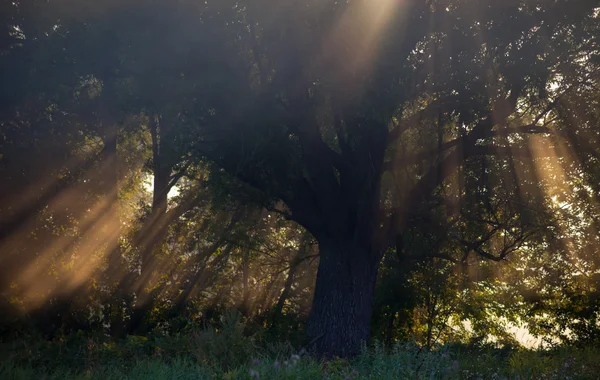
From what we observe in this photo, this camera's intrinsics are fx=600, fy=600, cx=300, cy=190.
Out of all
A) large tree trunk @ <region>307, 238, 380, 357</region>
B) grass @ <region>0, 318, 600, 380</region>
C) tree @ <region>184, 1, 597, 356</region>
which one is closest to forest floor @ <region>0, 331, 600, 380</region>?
grass @ <region>0, 318, 600, 380</region>

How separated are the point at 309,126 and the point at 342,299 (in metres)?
4.11

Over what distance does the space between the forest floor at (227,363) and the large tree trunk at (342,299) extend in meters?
3.01

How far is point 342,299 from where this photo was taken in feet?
45.2

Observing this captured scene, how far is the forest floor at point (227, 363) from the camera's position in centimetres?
769

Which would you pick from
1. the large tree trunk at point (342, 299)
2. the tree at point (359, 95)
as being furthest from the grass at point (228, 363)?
the tree at point (359, 95)

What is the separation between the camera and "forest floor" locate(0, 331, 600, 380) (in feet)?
25.2

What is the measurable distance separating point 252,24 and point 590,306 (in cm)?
1558

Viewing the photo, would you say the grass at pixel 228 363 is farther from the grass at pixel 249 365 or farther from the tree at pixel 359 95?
the tree at pixel 359 95

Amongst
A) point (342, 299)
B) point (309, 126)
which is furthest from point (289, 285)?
point (309, 126)

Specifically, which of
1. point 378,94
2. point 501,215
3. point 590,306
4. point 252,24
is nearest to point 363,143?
point 378,94

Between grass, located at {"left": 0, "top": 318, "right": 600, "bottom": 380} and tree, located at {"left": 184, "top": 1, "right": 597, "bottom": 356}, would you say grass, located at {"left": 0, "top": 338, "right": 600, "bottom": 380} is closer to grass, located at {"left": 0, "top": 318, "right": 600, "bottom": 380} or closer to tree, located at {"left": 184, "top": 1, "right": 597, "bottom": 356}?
grass, located at {"left": 0, "top": 318, "right": 600, "bottom": 380}

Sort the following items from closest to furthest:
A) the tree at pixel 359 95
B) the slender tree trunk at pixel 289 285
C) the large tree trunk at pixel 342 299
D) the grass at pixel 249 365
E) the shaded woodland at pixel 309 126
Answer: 1. the grass at pixel 249 365
2. the tree at pixel 359 95
3. the shaded woodland at pixel 309 126
4. the large tree trunk at pixel 342 299
5. the slender tree trunk at pixel 289 285

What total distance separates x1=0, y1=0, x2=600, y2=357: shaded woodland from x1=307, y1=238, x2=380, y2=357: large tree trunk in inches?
1.8

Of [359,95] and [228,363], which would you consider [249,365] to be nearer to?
[228,363]
